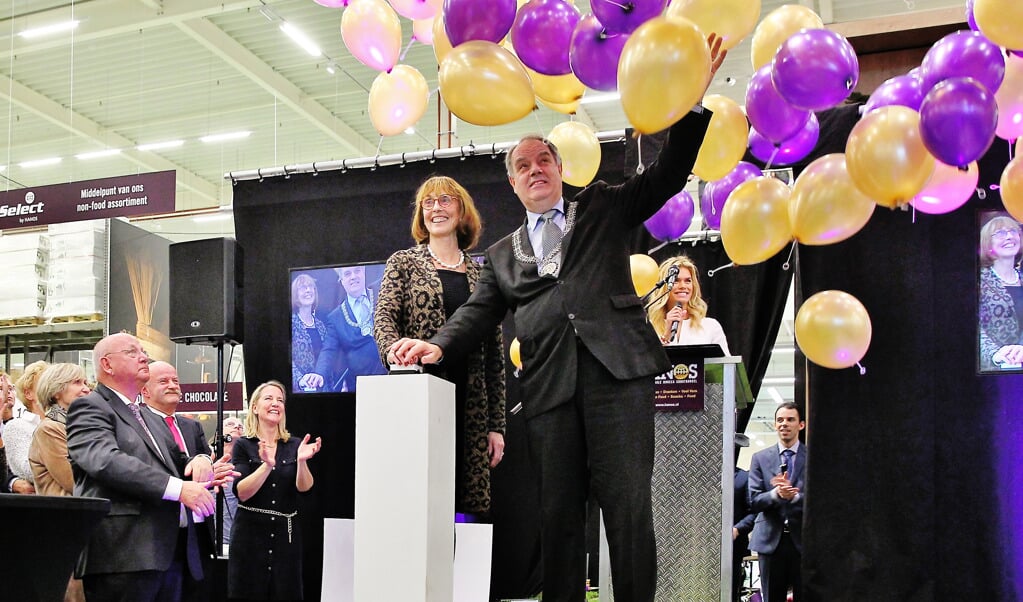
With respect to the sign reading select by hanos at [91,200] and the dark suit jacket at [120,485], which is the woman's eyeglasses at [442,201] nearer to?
the dark suit jacket at [120,485]

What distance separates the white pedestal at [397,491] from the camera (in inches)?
95.6

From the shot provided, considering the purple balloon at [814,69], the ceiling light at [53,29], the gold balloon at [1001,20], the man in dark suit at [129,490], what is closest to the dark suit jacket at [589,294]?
the purple balloon at [814,69]

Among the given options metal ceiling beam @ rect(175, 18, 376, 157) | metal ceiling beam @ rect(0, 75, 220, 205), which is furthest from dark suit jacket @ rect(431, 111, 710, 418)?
metal ceiling beam @ rect(0, 75, 220, 205)

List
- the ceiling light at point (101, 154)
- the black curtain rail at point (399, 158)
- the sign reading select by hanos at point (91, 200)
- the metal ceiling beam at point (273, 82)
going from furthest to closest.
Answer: the ceiling light at point (101, 154) < the metal ceiling beam at point (273, 82) < the sign reading select by hanos at point (91, 200) < the black curtain rail at point (399, 158)

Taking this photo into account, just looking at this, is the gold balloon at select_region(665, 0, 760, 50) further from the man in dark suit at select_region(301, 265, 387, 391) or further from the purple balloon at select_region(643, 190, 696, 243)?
the man in dark suit at select_region(301, 265, 387, 391)

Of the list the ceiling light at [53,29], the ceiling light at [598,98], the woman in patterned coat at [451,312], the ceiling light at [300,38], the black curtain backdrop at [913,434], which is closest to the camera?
the woman in patterned coat at [451,312]

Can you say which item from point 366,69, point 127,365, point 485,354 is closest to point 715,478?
point 485,354

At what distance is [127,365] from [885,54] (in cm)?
374

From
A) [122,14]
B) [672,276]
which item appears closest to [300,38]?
[122,14]

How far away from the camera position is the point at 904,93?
11.3 feet

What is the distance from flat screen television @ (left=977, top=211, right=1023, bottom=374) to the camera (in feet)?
14.4

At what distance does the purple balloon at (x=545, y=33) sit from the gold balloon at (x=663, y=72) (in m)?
0.52

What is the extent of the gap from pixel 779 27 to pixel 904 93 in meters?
0.56

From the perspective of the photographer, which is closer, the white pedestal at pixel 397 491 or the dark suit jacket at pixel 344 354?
the white pedestal at pixel 397 491
